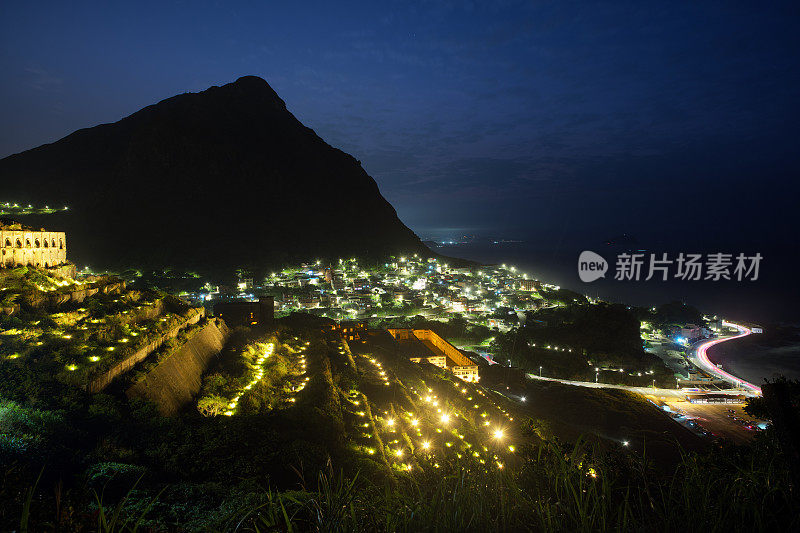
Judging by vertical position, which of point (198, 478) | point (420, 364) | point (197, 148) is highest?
point (197, 148)

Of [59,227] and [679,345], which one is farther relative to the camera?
[59,227]

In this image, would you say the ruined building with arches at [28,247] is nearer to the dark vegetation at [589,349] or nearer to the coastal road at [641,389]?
the coastal road at [641,389]

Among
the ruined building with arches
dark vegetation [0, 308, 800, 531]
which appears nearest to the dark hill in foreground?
the ruined building with arches

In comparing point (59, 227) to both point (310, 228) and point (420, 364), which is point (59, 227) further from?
point (420, 364)

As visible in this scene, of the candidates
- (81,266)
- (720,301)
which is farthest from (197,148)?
(720,301)

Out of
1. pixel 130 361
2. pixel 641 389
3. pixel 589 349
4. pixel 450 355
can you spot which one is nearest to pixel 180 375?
pixel 130 361

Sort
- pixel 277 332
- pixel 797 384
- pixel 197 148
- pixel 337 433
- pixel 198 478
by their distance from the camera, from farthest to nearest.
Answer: pixel 197 148 → pixel 277 332 → pixel 337 433 → pixel 198 478 → pixel 797 384

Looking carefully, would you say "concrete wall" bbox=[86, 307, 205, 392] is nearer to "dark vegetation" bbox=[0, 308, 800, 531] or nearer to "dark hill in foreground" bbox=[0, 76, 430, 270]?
"dark vegetation" bbox=[0, 308, 800, 531]

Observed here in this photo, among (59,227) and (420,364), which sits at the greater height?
(59,227)
